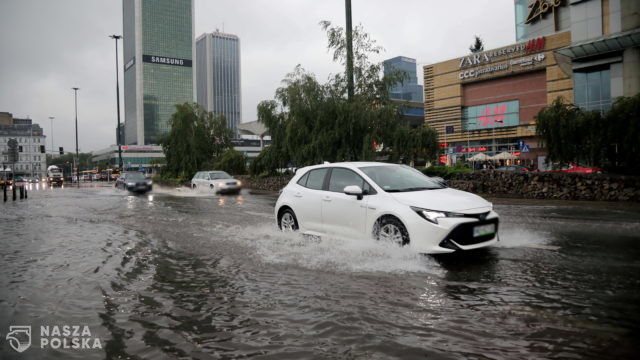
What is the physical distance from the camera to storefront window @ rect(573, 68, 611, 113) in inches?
1398

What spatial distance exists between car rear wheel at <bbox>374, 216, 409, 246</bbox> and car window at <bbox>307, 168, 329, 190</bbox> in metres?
1.70

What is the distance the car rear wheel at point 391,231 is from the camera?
662 cm

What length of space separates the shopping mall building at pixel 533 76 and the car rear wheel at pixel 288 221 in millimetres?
26348

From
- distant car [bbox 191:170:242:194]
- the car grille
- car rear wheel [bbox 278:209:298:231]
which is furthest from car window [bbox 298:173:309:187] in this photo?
distant car [bbox 191:170:242:194]

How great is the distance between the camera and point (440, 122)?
186ft

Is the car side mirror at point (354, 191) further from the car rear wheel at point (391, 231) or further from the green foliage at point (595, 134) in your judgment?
the green foliage at point (595, 134)

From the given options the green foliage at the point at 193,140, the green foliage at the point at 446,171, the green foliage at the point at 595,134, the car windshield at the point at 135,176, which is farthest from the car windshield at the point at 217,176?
the green foliage at the point at 595,134

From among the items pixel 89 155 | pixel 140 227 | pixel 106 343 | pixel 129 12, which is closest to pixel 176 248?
pixel 140 227

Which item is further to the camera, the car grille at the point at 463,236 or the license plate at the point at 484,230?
the license plate at the point at 484,230

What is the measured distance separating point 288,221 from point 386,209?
2.68 m

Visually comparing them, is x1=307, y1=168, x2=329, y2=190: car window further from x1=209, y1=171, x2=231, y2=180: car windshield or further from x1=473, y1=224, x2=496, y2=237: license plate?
x1=209, y1=171, x2=231, y2=180: car windshield

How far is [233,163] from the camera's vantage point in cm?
4041

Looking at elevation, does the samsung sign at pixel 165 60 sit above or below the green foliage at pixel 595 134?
above

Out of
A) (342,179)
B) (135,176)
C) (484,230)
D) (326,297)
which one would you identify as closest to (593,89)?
(342,179)
